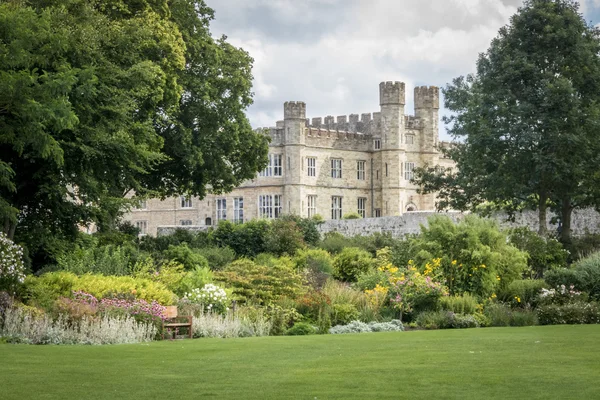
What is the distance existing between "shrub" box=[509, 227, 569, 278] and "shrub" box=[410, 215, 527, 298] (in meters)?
3.95

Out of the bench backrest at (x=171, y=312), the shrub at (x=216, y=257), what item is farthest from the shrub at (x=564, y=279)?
the shrub at (x=216, y=257)

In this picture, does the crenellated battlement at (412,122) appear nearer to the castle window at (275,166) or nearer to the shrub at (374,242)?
the castle window at (275,166)

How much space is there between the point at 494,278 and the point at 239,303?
19.1 ft

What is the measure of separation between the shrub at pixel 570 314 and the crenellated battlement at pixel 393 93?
4130 cm

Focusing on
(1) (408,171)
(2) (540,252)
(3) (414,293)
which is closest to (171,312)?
(3) (414,293)

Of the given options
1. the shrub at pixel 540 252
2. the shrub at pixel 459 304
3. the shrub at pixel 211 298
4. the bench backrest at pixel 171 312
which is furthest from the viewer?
the shrub at pixel 540 252

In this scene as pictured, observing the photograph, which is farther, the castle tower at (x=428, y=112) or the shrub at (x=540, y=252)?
the castle tower at (x=428, y=112)

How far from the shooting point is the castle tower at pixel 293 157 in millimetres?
57219

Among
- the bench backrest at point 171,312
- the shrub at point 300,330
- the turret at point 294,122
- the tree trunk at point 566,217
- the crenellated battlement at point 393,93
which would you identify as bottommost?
the shrub at point 300,330

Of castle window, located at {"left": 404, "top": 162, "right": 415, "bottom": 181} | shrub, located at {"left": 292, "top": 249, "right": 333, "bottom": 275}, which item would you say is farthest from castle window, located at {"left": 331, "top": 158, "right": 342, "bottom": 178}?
shrub, located at {"left": 292, "top": 249, "right": 333, "bottom": 275}

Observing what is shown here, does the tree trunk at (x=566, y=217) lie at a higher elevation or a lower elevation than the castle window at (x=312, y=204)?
lower

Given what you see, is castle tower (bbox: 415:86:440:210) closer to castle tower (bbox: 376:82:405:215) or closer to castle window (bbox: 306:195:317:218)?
castle tower (bbox: 376:82:405:215)

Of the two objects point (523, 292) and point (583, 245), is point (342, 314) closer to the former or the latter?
point (523, 292)

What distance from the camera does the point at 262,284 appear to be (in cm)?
2162
